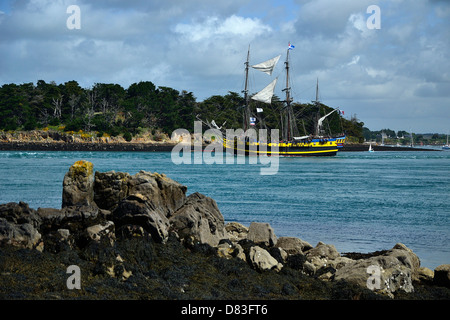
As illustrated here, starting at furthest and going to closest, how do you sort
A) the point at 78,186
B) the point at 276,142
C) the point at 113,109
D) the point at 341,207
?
the point at 113,109, the point at 276,142, the point at 341,207, the point at 78,186

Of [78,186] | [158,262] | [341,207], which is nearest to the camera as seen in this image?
[158,262]

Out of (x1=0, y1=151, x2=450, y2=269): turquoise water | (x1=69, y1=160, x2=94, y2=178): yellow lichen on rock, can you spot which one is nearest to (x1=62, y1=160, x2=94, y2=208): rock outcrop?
(x1=69, y1=160, x2=94, y2=178): yellow lichen on rock

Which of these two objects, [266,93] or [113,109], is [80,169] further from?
[113,109]

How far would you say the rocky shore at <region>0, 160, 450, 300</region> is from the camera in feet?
34.6

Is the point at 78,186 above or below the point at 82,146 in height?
below

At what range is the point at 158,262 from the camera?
12.2m

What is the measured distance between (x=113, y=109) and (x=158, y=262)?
135m

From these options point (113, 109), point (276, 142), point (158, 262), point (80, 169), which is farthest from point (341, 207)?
point (113, 109)

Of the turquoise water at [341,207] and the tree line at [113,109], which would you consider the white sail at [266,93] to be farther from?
the turquoise water at [341,207]

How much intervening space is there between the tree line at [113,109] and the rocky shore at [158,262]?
359ft

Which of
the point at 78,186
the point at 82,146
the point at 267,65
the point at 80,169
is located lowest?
the point at 78,186

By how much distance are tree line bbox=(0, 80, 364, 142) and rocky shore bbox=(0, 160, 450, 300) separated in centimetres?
10938

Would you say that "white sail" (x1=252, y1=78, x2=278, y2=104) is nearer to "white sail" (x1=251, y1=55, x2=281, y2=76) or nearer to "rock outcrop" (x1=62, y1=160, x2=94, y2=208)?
"white sail" (x1=251, y1=55, x2=281, y2=76)
